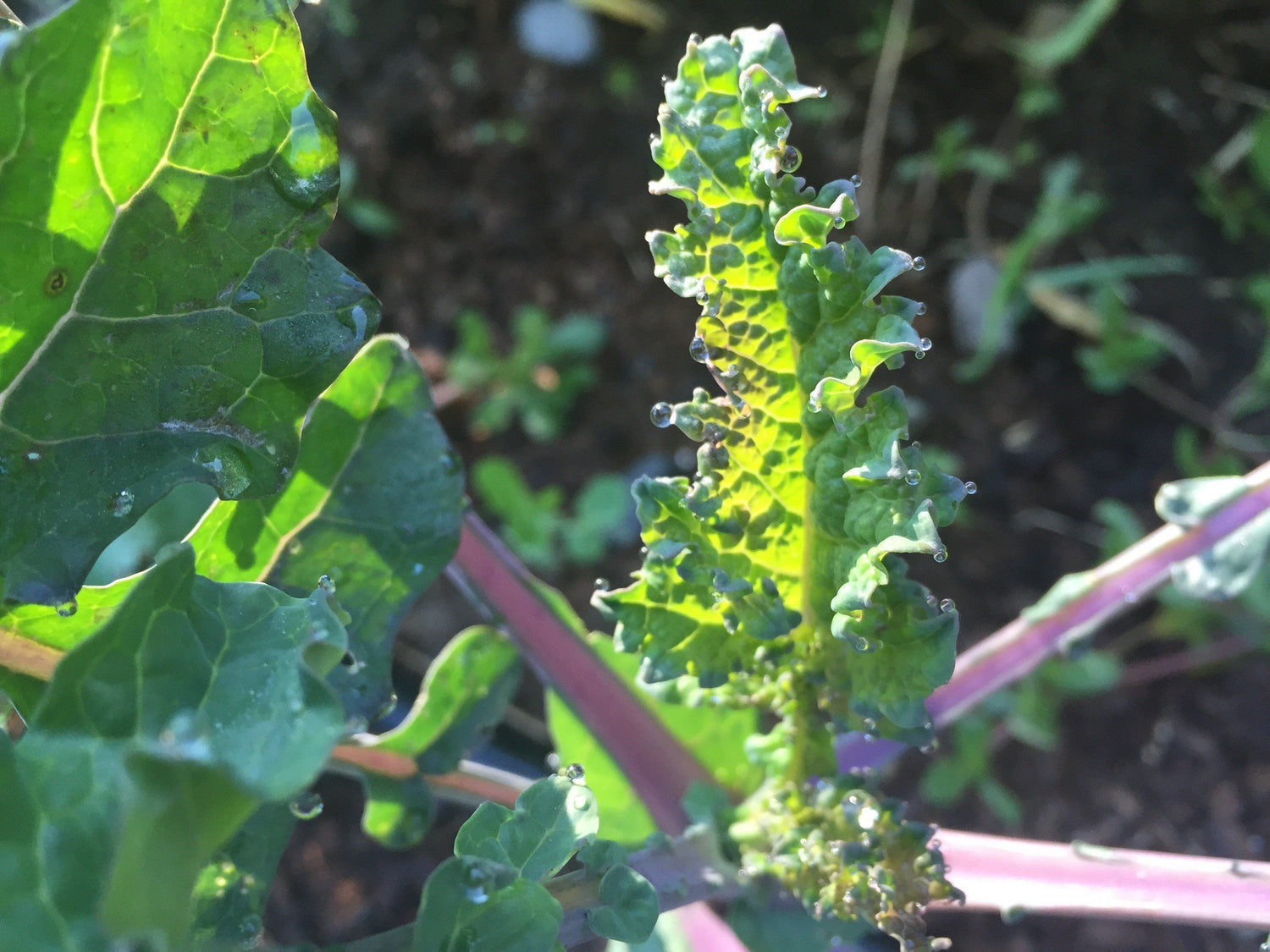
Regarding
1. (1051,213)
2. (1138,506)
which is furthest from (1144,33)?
(1138,506)

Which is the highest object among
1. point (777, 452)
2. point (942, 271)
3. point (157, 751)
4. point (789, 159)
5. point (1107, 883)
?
point (789, 159)

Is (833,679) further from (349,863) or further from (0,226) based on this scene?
(349,863)

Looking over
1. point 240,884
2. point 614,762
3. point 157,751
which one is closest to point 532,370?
point 614,762

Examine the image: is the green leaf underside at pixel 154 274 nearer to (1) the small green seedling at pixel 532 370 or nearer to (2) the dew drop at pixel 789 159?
(2) the dew drop at pixel 789 159

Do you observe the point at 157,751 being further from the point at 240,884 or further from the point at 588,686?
the point at 588,686

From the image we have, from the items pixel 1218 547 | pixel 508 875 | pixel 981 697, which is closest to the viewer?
pixel 508 875

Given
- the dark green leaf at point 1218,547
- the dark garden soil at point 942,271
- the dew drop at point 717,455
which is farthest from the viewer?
the dark garden soil at point 942,271

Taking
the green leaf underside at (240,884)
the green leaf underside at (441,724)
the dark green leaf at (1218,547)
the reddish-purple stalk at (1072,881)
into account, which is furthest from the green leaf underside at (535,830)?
the dark green leaf at (1218,547)
